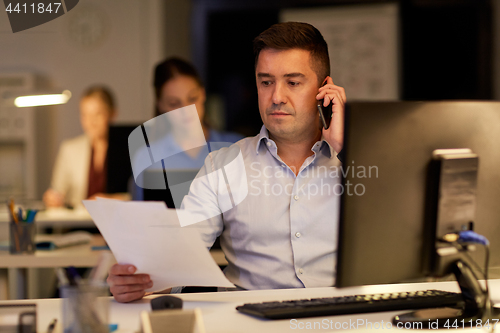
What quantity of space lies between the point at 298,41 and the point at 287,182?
443mm

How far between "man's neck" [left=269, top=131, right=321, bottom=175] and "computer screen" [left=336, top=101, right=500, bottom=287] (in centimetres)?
68

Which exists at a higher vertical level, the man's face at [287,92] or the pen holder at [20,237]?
the man's face at [287,92]

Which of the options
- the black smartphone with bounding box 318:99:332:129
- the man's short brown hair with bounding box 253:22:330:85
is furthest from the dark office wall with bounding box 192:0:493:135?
the black smartphone with bounding box 318:99:332:129

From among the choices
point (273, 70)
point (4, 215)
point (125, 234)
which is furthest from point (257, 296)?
point (4, 215)

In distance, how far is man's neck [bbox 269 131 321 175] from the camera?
153 centimetres

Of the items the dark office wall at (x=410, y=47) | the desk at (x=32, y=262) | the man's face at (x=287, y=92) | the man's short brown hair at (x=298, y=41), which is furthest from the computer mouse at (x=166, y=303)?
the dark office wall at (x=410, y=47)

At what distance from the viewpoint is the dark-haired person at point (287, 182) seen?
1.39 m

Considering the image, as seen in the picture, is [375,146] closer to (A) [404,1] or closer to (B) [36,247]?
(B) [36,247]

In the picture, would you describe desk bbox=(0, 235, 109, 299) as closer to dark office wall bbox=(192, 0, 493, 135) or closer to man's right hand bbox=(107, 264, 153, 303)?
man's right hand bbox=(107, 264, 153, 303)

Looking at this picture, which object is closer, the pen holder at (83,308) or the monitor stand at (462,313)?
the pen holder at (83,308)

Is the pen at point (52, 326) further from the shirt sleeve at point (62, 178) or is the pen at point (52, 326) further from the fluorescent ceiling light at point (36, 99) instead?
the shirt sleeve at point (62, 178)

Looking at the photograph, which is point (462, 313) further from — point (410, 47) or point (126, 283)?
point (410, 47)

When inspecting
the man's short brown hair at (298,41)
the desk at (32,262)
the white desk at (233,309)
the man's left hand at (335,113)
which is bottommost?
the desk at (32,262)

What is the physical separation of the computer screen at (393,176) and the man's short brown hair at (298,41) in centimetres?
71
